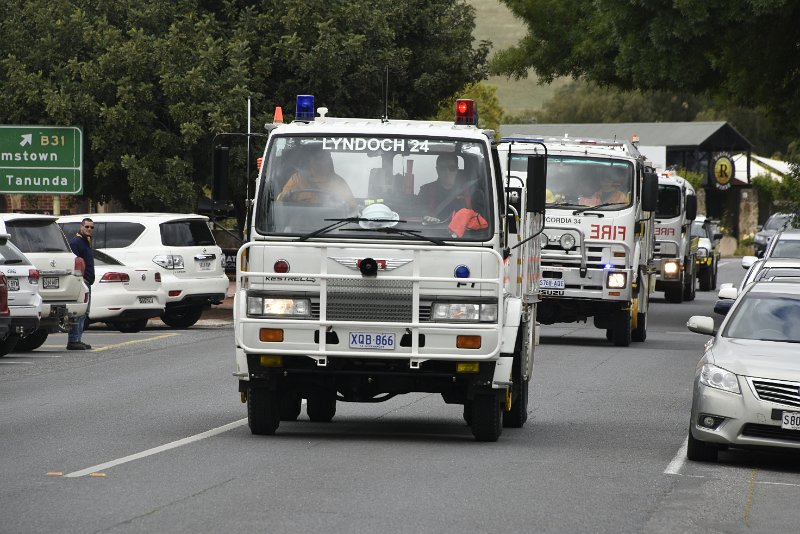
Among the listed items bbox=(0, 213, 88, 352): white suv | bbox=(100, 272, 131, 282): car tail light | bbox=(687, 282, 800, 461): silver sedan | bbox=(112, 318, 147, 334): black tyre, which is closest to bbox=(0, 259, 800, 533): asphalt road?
bbox=(687, 282, 800, 461): silver sedan

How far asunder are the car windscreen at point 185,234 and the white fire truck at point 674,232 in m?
11.8

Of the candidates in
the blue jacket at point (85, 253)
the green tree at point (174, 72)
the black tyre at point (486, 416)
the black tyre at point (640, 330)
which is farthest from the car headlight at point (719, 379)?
the green tree at point (174, 72)

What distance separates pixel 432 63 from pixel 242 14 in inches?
210

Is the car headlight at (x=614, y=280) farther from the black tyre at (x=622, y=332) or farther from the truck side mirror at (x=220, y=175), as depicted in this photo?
the truck side mirror at (x=220, y=175)

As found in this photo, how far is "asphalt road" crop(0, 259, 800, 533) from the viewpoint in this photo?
9.37 meters

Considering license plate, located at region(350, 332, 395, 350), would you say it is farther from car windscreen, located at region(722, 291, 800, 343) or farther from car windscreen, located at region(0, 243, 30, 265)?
car windscreen, located at region(0, 243, 30, 265)

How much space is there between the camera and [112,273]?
25984 mm


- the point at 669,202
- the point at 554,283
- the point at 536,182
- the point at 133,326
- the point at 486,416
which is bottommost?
the point at 133,326

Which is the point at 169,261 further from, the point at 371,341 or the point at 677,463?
the point at 677,463

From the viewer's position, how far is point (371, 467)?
37.3ft

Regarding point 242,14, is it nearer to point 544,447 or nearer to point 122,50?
point 122,50

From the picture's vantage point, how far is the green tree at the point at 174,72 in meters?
33.8

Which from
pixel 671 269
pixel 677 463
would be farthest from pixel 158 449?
pixel 671 269

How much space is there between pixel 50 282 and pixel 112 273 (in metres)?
3.25
